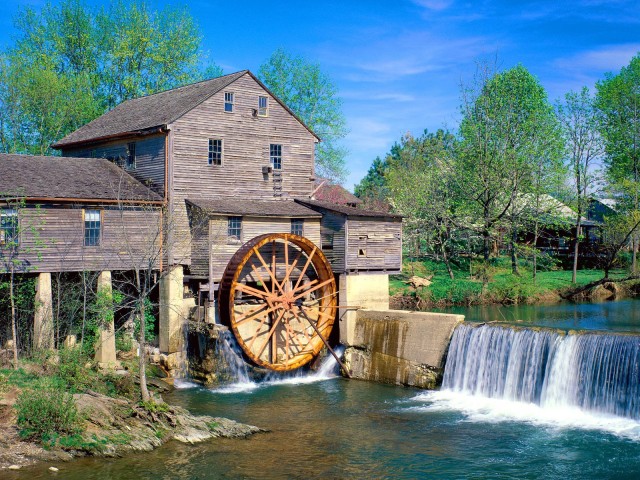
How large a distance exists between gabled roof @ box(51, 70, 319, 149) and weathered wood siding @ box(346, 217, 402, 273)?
4470 mm

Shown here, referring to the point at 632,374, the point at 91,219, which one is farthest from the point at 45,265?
the point at 632,374

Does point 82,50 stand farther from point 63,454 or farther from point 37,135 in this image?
point 63,454

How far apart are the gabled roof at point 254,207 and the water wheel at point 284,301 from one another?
3.64ft

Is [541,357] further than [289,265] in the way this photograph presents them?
No

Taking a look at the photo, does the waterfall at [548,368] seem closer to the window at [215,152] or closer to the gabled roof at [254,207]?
the gabled roof at [254,207]

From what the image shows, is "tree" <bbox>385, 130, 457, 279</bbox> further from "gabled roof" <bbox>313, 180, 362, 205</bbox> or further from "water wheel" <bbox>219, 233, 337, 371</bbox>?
"water wheel" <bbox>219, 233, 337, 371</bbox>

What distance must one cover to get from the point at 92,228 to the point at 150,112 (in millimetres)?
6693

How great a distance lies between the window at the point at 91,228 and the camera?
77.6ft

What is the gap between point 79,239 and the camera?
23.5m

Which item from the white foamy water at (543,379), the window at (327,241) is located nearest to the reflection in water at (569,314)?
the window at (327,241)

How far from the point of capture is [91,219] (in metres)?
23.8

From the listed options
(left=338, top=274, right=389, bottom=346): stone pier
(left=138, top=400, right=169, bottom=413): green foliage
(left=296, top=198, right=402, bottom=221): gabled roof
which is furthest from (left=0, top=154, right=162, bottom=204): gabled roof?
(left=138, top=400, right=169, bottom=413): green foliage

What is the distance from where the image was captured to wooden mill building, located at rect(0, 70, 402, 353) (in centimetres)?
2517

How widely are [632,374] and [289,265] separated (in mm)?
12444
